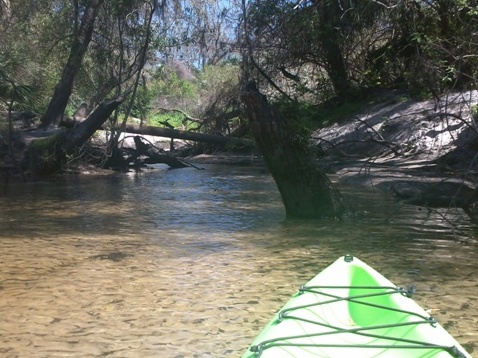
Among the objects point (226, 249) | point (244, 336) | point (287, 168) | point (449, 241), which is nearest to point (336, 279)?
point (244, 336)

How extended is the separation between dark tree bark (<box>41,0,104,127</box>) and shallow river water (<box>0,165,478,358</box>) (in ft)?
20.7

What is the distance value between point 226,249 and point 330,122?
13056 mm

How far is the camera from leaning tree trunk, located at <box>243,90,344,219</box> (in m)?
9.08

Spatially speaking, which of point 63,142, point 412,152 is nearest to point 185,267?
point 412,152

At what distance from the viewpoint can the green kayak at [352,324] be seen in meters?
2.97

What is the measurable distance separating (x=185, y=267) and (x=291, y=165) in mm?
2958

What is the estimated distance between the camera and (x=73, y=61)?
Answer: 59.4ft

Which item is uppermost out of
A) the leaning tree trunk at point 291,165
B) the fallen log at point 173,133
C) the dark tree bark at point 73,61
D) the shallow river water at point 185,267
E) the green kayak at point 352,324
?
the dark tree bark at point 73,61

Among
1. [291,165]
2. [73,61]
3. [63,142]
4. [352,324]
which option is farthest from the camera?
[73,61]

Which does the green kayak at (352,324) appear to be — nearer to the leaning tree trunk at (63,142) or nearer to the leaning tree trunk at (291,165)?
the leaning tree trunk at (291,165)

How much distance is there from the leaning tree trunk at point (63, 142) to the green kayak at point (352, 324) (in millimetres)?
12417

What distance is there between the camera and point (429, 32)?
11453 millimetres

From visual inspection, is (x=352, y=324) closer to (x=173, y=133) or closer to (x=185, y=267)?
(x=185, y=267)

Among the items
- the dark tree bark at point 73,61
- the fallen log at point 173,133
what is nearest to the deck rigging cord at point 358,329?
the dark tree bark at point 73,61
